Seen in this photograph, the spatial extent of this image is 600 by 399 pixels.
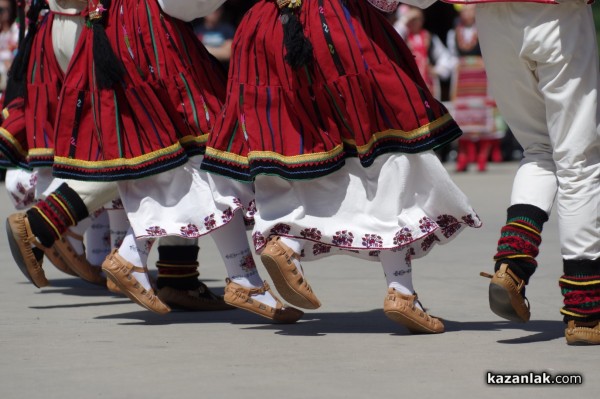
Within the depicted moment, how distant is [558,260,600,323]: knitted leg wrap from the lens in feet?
14.8

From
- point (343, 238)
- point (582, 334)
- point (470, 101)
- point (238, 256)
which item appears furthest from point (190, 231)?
point (470, 101)

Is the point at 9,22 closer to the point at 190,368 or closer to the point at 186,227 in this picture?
the point at 186,227

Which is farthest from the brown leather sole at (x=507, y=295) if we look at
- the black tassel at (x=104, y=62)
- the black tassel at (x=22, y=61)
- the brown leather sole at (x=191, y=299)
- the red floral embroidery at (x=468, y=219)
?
the black tassel at (x=22, y=61)

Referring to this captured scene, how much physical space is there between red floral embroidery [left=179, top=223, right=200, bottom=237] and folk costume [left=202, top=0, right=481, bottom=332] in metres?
0.30

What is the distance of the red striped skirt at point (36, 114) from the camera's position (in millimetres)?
6004

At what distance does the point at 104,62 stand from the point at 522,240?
67.2 inches

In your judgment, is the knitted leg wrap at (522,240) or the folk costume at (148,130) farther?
the folk costume at (148,130)

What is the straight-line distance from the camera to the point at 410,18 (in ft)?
46.4

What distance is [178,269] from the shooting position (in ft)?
18.5

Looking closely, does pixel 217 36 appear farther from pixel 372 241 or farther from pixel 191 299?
pixel 372 241

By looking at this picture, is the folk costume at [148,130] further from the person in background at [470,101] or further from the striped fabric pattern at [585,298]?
the person in background at [470,101]

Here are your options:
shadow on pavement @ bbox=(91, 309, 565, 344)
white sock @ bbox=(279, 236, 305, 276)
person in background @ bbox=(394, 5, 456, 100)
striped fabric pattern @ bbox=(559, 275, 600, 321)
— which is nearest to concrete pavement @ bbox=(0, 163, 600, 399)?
shadow on pavement @ bbox=(91, 309, 565, 344)

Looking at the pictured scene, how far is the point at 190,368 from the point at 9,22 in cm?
943

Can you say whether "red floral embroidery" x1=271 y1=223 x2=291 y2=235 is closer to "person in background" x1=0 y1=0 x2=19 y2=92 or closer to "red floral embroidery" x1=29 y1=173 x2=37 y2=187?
"red floral embroidery" x1=29 y1=173 x2=37 y2=187
